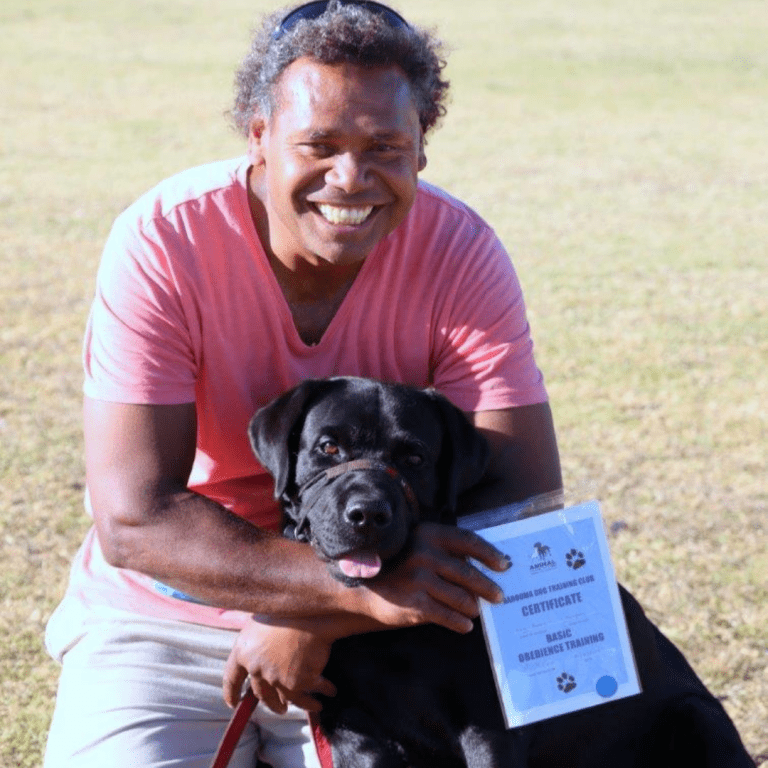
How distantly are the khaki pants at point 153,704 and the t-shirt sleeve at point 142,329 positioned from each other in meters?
0.57

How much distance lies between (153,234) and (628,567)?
2.50 m

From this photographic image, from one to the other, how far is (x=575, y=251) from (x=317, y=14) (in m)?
6.82

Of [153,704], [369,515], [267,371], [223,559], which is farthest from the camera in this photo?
[267,371]

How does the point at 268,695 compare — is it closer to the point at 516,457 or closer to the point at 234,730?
the point at 234,730

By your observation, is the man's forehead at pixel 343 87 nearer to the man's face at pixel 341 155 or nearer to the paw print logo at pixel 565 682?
the man's face at pixel 341 155

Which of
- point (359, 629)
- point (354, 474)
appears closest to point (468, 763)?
point (359, 629)

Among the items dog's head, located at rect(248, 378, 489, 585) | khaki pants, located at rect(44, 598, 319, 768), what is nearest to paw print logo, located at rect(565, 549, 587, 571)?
dog's head, located at rect(248, 378, 489, 585)

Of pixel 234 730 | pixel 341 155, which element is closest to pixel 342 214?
pixel 341 155

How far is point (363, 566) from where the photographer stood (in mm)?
2781

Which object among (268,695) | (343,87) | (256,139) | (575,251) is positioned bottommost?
(575,251)

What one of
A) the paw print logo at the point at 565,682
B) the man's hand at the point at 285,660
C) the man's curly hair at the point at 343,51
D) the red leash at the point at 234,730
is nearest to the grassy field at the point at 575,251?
the man's curly hair at the point at 343,51

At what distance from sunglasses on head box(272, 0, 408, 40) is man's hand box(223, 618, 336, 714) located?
1317mm

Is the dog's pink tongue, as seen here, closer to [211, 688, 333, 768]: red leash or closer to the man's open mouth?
[211, 688, 333, 768]: red leash

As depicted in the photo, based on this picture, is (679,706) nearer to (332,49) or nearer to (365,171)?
(365,171)
